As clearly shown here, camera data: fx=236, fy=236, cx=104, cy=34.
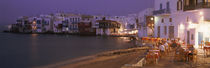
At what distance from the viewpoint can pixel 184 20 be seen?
22844mm

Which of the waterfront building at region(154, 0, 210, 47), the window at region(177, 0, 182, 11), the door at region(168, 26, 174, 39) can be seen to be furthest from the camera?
the door at region(168, 26, 174, 39)

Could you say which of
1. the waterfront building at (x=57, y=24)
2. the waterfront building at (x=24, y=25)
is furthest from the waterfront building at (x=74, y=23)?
the waterfront building at (x=24, y=25)

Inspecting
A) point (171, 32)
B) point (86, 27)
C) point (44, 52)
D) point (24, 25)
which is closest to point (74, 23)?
point (86, 27)

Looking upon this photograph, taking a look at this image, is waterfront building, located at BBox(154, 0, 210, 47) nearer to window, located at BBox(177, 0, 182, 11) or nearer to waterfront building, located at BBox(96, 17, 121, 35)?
window, located at BBox(177, 0, 182, 11)

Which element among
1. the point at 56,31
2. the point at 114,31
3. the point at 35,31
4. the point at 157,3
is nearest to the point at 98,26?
the point at 114,31

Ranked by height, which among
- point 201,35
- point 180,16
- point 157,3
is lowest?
point 201,35

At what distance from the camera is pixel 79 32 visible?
96562 millimetres

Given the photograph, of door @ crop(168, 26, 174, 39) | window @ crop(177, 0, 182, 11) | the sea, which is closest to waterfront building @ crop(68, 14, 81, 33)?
the sea

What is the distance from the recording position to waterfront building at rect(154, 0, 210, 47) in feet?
60.1

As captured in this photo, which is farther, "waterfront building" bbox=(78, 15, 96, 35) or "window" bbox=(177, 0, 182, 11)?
"waterfront building" bbox=(78, 15, 96, 35)

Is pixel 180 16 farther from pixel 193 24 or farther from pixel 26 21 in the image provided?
pixel 26 21

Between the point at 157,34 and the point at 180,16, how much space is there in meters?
7.19

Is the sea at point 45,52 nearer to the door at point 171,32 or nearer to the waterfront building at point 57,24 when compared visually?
the door at point 171,32

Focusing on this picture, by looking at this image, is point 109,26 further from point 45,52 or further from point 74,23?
point 45,52
